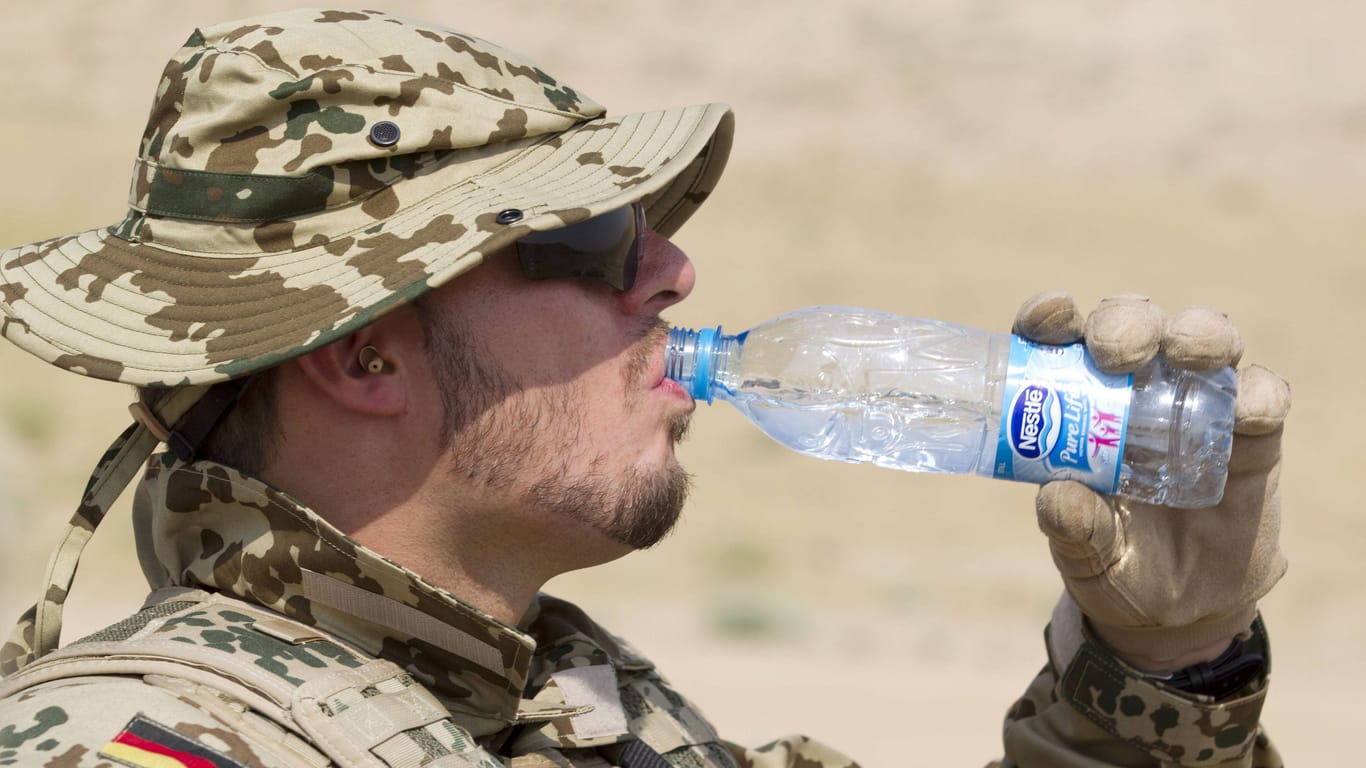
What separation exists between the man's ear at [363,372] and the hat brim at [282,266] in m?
0.18

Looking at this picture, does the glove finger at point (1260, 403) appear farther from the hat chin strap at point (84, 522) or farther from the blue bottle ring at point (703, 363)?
the hat chin strap at point (84, 522)

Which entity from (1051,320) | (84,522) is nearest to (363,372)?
(84,522)

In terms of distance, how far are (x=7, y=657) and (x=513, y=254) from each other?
122 centimetres

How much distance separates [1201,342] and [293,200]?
1.68 metres

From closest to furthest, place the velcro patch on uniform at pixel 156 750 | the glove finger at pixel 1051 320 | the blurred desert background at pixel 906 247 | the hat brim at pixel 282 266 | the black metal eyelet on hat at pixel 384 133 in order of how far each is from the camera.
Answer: the velcro patch on uniform at pixel 156 750 < the hat brim at pixel 282 266 < the black metal eyelet on hat at pixel 384 133 < the glove finger at pixel 1051 320 < the blurred desert background at pixel 906 247

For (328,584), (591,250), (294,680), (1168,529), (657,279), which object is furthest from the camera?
(1168,529)

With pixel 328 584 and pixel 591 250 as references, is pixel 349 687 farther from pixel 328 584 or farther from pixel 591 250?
pixel 591 250

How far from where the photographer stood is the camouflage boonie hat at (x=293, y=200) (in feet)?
9.69

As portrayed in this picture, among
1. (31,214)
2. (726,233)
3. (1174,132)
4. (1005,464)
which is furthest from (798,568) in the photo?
(1174,132)

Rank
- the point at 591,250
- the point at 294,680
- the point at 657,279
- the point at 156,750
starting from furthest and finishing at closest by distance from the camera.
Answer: the point at 657,279 < the point at 591,250 < the point at 294,680 < the point at 156,750

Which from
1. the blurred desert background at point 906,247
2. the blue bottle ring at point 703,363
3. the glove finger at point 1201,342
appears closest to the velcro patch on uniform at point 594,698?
the blue bottle ring at point 703,363

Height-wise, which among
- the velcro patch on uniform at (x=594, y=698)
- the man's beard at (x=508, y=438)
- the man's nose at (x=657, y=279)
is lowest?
the velcro patch on uniform at (x=594, y=698)

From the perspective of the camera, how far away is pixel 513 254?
320cm

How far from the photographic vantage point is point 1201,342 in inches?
125
